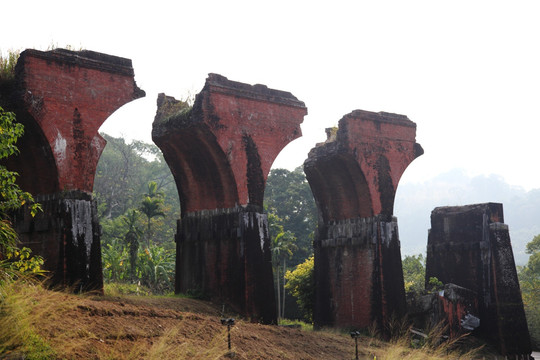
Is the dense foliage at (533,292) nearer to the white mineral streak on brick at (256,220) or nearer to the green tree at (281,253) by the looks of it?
the green tree at (281,253)

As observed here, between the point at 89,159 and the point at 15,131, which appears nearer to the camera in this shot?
the point at 15,131

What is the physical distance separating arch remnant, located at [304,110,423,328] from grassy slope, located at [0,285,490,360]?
4.44 meters

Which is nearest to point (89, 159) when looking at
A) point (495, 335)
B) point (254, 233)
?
point (254, 233)

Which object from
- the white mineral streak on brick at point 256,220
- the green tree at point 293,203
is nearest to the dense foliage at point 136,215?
the green tree at point 293,203

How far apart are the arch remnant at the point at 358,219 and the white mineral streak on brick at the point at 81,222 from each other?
21.9 ft

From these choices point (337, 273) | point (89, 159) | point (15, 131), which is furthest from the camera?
point (337, 273)

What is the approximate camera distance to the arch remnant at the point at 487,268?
17172 mm

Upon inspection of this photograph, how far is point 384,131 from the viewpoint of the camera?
657 inches

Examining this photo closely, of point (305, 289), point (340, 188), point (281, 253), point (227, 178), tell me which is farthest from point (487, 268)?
point (281, 253)

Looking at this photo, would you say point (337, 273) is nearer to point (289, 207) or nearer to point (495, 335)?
point (495, 335)

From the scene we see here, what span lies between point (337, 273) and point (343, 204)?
176 cm

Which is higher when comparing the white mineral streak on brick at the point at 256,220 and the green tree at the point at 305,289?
the white mineral streak on brick at the point at 256,220

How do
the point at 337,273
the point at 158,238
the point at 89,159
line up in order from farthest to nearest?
the point at 158,238, the point at 337,273, the point at 89,159

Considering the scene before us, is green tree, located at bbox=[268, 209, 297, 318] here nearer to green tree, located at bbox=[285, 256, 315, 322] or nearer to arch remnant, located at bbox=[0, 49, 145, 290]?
green tree, located at bbox=[285, 256, 315, 322]
